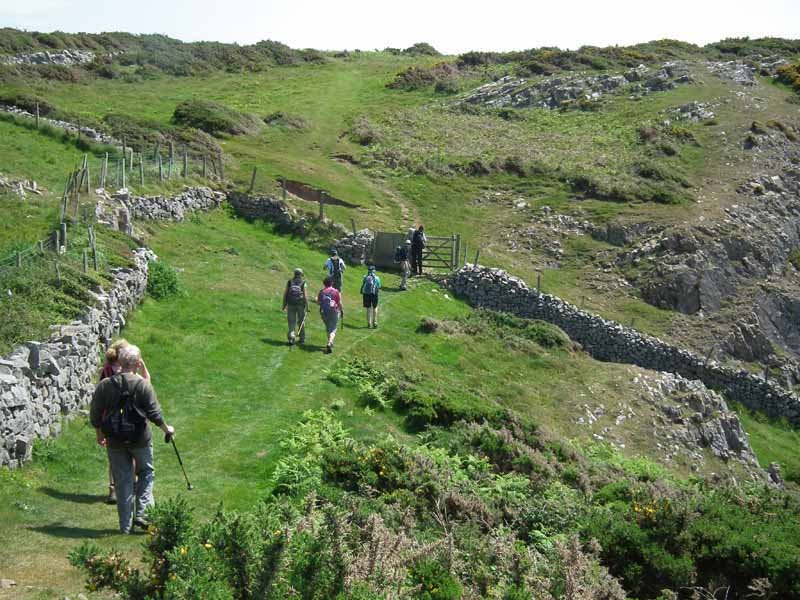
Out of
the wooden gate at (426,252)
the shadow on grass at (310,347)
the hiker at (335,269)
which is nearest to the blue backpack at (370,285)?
the hiker at (335,269)

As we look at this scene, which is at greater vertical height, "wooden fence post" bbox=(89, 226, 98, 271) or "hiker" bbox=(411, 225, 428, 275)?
"wooden fence post" bbox=(89, 226, 98, 271)

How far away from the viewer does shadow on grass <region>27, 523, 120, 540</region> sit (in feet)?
32.4

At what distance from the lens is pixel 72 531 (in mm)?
10070

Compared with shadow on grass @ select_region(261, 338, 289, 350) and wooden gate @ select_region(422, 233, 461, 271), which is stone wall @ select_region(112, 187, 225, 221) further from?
shadow on grass @ select_region(261, 338, 289, 350)

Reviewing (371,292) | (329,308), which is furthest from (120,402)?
(371,292)

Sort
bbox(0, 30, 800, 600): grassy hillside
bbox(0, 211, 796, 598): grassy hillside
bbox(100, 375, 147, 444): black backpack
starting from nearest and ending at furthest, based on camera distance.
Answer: bbox(0, 30, 800, 600): grassy hillside, bbox(100, 375, 147, 444): black backpack, bbox(0, 211, 796, 598): grassy hillside

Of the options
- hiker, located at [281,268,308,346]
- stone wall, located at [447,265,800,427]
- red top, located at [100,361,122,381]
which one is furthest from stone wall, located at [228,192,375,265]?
red top, located at [100,361,122,381]

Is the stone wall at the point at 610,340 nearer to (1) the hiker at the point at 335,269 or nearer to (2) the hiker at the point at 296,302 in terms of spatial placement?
(1) the hiker at the point at 335,269

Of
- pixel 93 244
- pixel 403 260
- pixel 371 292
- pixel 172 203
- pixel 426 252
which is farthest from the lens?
pixel 426 252

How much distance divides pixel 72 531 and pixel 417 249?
2505 cm

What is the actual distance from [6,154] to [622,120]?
4623cm

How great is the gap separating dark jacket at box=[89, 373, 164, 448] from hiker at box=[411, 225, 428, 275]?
24693 millimetres

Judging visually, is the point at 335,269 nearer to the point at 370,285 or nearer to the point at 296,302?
the point at 370,285

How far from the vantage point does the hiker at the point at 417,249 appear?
3416 cm
